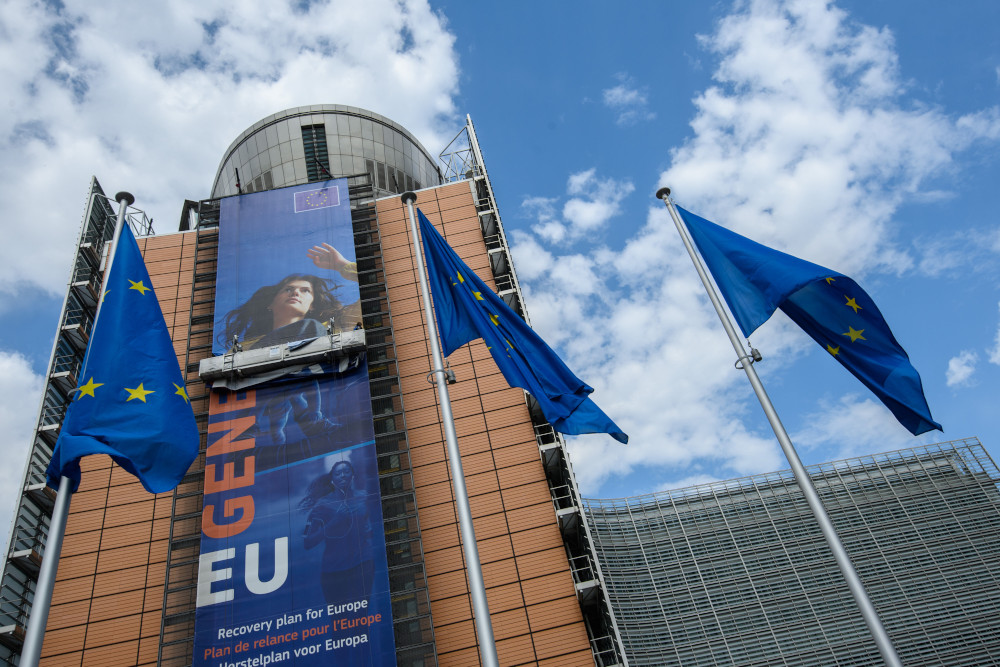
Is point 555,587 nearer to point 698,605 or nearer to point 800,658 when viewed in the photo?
point 698,605

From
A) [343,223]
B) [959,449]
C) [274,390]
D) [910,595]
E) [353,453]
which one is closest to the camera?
[353,453]

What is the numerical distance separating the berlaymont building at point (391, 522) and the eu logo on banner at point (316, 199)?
16 centimetres

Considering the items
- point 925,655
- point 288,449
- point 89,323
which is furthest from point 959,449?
point 89,323

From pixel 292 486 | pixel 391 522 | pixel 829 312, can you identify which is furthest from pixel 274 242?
pixel 829 312

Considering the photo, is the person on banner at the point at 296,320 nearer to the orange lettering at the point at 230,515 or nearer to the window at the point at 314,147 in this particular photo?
the orange lettering at the point at 230,515

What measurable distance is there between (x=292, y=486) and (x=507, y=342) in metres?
14.9

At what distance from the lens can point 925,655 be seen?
30359mm

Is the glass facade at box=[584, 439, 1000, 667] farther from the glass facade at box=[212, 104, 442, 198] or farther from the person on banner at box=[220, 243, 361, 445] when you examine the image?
the glass facade at box=[212, 104, 442, 198]

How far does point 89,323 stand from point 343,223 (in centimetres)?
1496

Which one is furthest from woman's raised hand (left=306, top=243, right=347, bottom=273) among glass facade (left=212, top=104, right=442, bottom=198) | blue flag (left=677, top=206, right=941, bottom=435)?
Answer: blue flag (left=677, top=206, right=941, bottom=435)

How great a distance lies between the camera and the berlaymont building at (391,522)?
24.6m

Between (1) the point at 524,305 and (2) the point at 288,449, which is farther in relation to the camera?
(1) the point at 524,305

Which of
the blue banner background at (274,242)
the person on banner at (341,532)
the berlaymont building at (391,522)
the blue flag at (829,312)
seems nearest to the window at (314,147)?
the berlaymont building at (391,522)

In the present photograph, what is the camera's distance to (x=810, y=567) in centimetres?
3344
